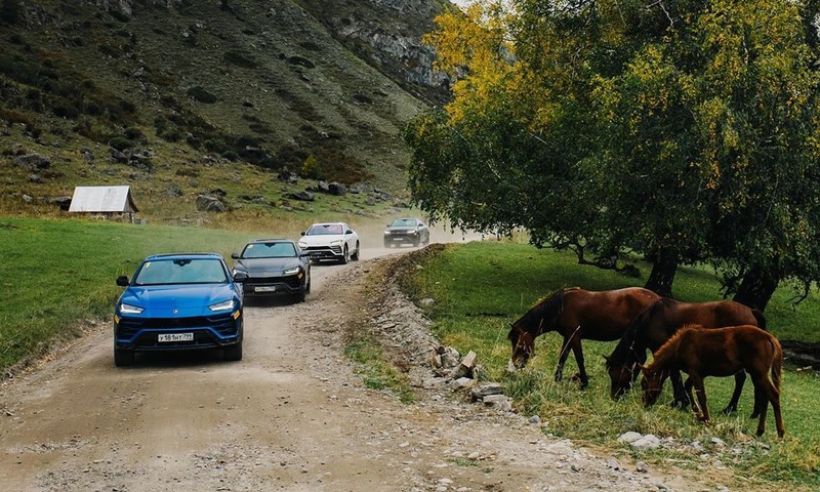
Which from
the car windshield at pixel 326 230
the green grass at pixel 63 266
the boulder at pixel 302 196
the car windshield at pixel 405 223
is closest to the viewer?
the green grass at pixel 63 266

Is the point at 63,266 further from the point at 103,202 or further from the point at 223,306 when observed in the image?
the point at 103,202

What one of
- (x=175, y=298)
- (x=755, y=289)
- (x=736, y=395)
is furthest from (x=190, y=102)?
(x=736, y=395)

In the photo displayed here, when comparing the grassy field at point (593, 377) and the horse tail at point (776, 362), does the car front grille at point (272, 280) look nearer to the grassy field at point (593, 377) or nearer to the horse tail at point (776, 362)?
the grassy field at point (593, 377)

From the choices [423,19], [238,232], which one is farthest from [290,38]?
[238,232]

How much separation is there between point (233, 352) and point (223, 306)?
3.01ft

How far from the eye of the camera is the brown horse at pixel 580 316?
12.2 meters

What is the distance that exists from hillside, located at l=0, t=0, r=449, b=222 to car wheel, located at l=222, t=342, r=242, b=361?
3405cm

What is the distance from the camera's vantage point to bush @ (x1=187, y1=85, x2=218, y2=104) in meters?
77.2

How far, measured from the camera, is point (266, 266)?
2167 cm

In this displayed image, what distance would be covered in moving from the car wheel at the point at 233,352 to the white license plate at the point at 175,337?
2.56 feet

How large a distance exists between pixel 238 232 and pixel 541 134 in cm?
2540

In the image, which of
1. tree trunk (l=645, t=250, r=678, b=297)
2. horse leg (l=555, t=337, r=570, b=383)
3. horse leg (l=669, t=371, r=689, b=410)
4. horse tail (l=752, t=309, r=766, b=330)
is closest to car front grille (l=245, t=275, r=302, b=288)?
tree trunk (l=645, t=250, r=678, b=297)

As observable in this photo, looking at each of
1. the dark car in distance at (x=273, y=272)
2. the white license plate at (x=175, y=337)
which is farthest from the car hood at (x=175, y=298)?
the dark car in distance at (x=273, y=272)

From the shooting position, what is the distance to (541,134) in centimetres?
2156
